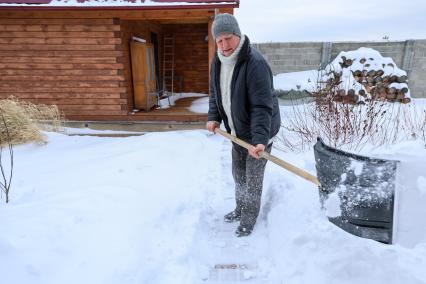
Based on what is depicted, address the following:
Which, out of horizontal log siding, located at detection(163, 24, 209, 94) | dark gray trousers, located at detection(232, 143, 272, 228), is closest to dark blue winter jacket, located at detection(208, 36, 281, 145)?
dark gray trousers, located at detection(232, 143, 272, 228)

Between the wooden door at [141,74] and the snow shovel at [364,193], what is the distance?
232 inches

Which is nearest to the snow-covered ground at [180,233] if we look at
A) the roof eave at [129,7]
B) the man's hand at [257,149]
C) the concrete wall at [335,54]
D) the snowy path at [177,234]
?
the snowy path at [177,234]

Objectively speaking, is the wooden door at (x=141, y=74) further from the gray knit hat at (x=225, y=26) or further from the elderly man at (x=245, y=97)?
the gray knit hat at (x=225, y=26)

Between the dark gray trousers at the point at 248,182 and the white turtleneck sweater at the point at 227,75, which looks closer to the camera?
the white turtleneck sweater at the point at 227,75

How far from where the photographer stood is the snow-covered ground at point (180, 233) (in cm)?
190

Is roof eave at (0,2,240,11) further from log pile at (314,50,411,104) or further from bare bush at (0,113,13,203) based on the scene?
log pile at (314,50,411,104)

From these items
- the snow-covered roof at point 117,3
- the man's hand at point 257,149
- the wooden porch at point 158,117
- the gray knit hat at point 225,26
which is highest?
the snow-covered roof at point 117,3

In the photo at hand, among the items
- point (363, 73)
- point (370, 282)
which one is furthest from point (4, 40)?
point (363, 73)

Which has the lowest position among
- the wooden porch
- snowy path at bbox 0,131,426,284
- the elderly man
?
snowy path at bbox 0,131,426,284

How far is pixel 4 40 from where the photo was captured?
6.48 meters

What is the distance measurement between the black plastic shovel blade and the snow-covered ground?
0.30ft

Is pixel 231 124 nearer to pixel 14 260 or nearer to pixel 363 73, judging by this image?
pixel 14 260

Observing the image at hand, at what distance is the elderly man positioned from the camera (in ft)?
6.95

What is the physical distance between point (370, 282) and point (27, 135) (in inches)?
203
